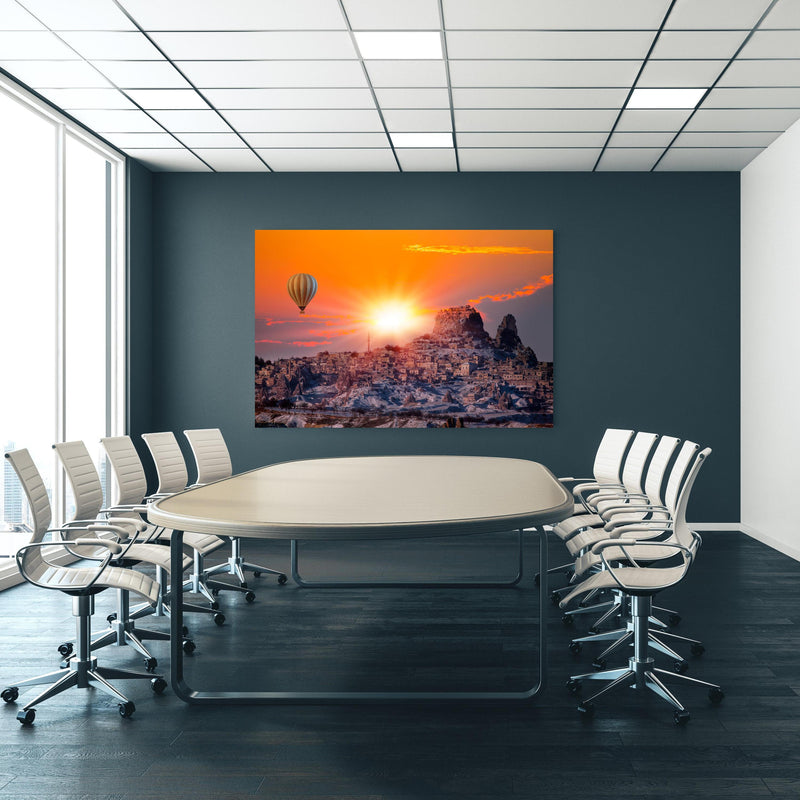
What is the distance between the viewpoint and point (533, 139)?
20.2 ft

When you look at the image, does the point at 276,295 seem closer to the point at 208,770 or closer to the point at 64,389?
the point at 64,389

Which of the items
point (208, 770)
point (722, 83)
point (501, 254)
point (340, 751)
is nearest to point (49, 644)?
point (208, 770)

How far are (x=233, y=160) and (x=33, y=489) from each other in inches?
177

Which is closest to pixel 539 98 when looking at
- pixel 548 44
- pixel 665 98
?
pixel 548 44

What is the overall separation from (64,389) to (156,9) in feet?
9.77

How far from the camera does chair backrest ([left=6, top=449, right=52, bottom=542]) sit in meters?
3.09

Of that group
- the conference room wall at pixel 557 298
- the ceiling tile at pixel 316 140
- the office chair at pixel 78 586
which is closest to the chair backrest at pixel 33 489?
the office chair at pixel 78 586

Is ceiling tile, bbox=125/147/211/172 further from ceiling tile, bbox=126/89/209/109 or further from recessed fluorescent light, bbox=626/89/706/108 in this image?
recessed fluorescent light, bbox=626/89/706/108

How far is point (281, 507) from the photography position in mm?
3037

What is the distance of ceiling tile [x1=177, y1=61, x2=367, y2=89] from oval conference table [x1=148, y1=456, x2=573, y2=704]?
2829 millimetres

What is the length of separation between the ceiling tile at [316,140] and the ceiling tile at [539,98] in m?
0.99

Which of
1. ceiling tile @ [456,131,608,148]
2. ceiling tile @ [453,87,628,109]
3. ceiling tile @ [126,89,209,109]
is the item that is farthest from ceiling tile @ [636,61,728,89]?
ceiling tile @ [126,89,209,109]

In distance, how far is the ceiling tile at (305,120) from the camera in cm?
562

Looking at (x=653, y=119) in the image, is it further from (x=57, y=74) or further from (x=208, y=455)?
(x=57, y=74)
